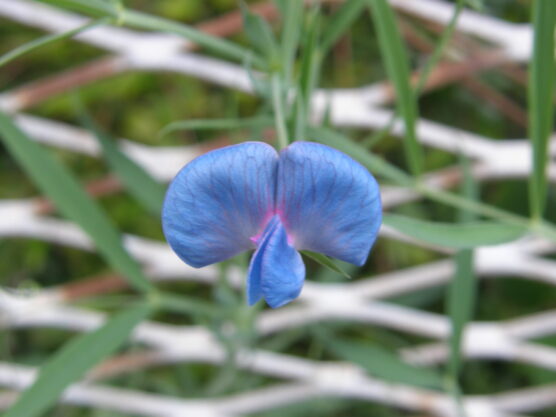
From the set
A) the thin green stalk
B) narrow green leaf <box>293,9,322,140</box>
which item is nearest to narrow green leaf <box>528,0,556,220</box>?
the thin green stalk

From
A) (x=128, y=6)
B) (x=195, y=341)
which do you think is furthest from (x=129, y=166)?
(x=128, y=6)

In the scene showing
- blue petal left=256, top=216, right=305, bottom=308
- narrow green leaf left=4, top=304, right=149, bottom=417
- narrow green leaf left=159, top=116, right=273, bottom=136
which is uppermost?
narrow green leaf left=159, top=116, right=273, bottom=136

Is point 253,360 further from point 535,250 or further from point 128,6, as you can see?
point 128,6

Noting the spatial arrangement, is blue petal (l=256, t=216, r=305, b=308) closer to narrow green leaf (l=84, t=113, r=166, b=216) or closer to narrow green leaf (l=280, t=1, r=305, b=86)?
narrow green leaf (l=280, t=1, r=305, b=86)

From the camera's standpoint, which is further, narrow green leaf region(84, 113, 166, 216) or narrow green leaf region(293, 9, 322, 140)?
narrow green leaf region(84, 113, 166, 216)

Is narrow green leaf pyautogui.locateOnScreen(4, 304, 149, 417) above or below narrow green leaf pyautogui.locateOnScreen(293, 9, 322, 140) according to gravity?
below

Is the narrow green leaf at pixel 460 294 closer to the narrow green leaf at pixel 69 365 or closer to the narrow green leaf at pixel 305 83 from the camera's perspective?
the narrow green leaf at pixel 305 83
